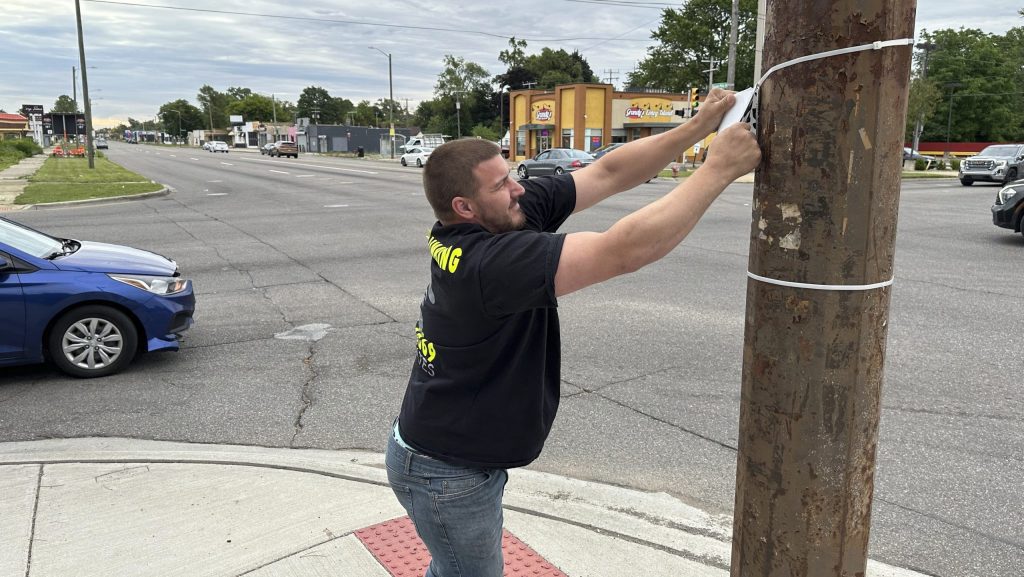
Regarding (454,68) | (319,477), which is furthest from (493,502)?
(454,68)

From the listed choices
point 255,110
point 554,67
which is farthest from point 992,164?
point 255,110

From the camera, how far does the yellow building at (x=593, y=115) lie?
53375 millimetres

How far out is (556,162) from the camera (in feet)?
110

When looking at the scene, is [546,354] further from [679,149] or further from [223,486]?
[223,486]

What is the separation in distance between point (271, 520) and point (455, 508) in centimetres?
186

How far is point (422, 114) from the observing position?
435ft

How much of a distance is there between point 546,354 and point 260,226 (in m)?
14.7

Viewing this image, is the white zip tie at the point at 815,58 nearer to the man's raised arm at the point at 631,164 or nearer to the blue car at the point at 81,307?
the man's raised arm at the point at 631,164

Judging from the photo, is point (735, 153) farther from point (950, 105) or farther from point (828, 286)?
point (950, 105)

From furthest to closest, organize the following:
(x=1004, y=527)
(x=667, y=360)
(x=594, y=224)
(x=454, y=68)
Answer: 1. (x=454, y=68)
2. (x=594, y=224)
3. (x=667, y=360)
4. (x=1004, y=527)

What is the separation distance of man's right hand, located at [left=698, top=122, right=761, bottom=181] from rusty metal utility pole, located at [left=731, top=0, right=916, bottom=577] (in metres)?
0.04

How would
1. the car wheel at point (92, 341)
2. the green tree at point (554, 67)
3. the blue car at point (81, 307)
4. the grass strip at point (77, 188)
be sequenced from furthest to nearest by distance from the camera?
the green tree at point (554, 67)
the grass strip at point (77, 188)
the car wheel at point (92, 341)
the blue car at point (81, 307)

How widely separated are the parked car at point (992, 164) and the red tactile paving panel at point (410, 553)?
104ft

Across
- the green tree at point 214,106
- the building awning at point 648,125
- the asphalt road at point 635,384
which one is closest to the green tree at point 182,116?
the green tree at point 214,106
